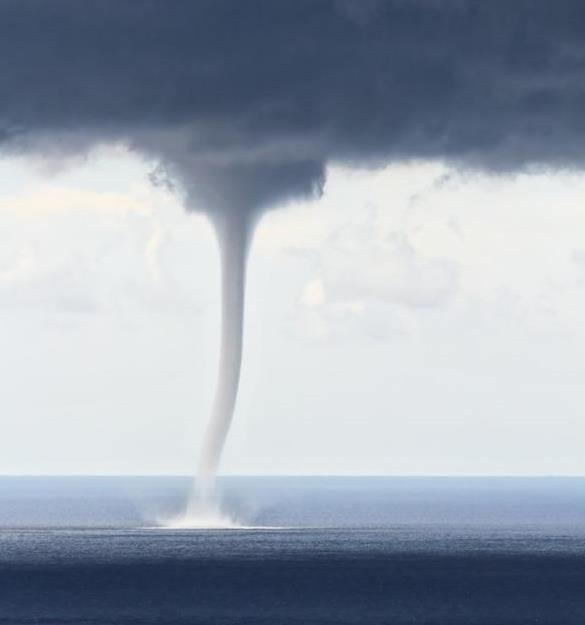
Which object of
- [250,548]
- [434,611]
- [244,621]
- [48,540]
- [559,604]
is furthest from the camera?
[48,540]

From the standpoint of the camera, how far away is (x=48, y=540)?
192m

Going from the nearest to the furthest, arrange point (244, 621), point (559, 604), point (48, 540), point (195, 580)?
point (244, 621), point (559, 604), point (195, 580), point (48, 540)

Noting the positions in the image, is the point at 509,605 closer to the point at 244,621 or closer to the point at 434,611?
the point at 434,611

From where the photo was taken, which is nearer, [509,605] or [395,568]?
[509,605]

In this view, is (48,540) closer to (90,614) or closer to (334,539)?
(334,539)

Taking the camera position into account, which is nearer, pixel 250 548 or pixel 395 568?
pixel 395 568

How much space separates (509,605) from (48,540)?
3932 inches

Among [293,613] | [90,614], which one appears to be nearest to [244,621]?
[293,613]

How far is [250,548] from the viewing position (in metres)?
174

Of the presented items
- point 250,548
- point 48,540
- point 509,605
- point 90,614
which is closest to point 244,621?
point 90,614

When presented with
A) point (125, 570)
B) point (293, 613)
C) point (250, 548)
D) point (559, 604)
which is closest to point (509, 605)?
point (559, 604)

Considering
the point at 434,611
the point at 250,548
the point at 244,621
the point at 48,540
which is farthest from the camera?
the point at 48,540

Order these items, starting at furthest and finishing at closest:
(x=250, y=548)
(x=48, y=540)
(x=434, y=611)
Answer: (x=48, y=540) < (x=250, y=548) < (x=434, y=611)

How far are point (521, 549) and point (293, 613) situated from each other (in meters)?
A: 84.5
